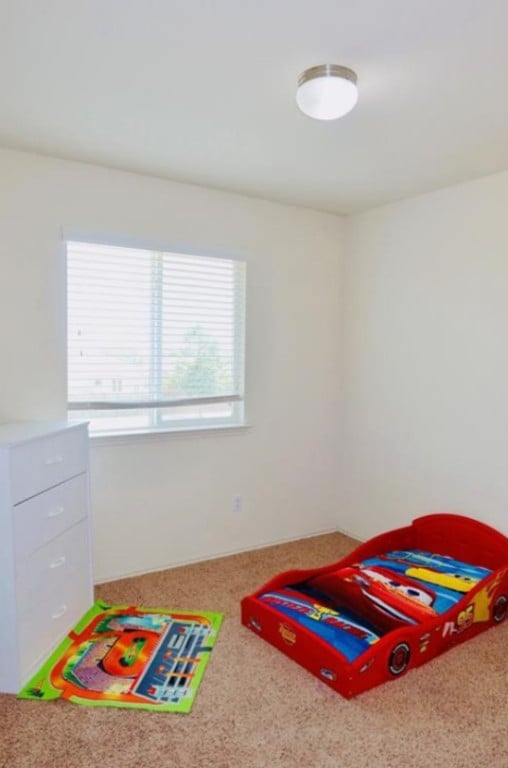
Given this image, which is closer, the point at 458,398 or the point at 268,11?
the point at 268,11

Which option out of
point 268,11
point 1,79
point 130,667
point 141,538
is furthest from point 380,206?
point 130,667

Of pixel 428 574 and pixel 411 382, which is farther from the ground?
pixel 411 382

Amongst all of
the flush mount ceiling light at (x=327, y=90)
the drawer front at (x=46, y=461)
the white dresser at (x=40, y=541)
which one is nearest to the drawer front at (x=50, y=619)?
the white dresser at (x=40, y=541)

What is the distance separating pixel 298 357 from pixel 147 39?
238 cm

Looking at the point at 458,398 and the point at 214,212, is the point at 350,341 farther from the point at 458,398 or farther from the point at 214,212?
the point at 214,212

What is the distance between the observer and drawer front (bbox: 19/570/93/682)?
2.12 metres

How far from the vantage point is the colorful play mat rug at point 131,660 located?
80.3 inches

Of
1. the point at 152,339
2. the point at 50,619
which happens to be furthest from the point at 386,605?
the point at 152,339

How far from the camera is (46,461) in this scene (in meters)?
2.31

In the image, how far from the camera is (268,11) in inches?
61.3

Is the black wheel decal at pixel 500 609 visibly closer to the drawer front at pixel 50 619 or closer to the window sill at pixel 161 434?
the window sill at pixel 161 434

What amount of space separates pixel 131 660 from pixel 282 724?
2.42ft

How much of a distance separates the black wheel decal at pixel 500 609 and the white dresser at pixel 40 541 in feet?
6.80

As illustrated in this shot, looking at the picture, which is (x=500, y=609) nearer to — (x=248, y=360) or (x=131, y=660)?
(x=131, y=660)
